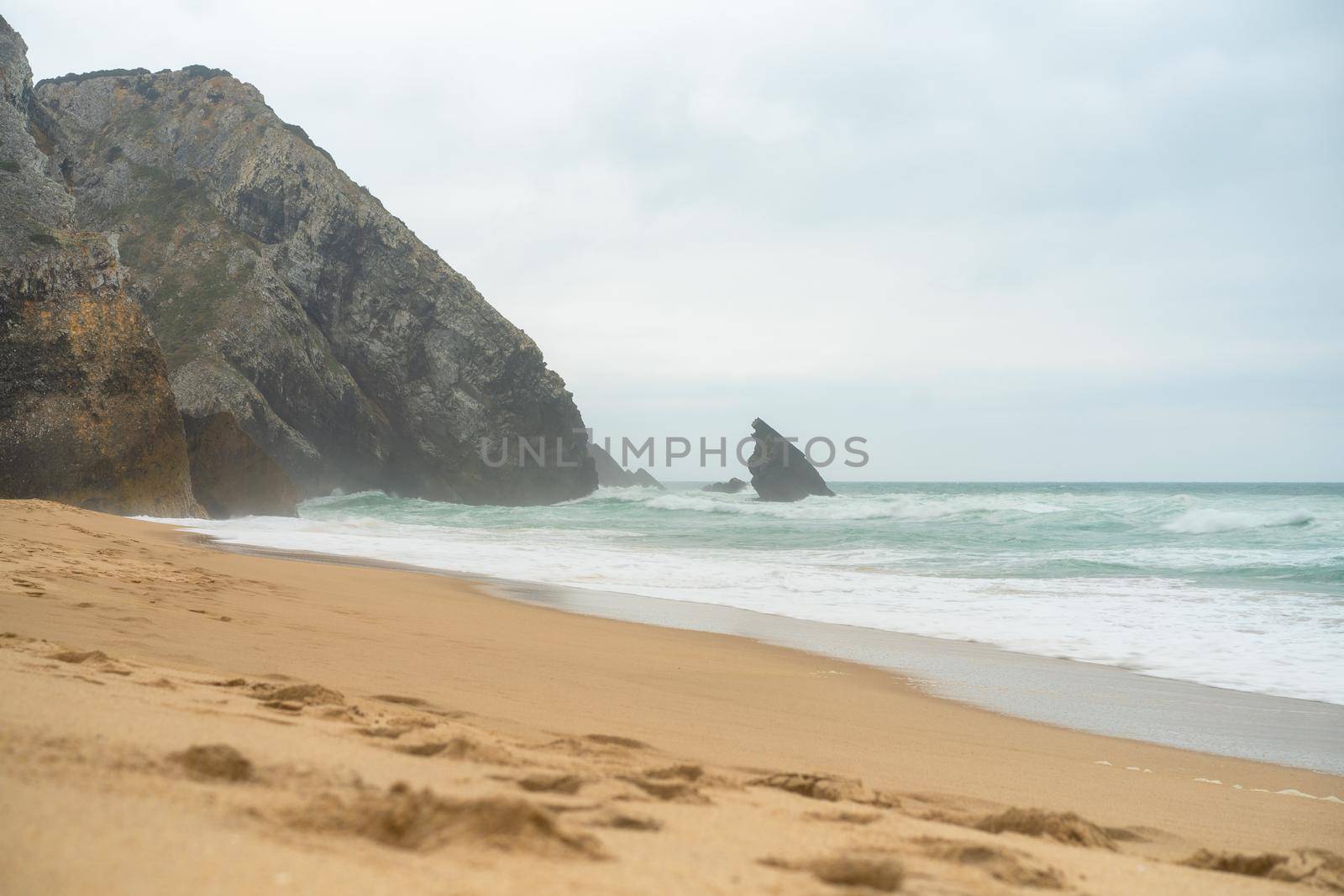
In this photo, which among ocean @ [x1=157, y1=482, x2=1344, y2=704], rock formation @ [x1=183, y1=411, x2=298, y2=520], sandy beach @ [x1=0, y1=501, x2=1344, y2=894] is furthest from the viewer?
rock formation @ [x1=183, y1=411, x2=298, y2=520]

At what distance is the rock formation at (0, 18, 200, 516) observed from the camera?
16656 mm

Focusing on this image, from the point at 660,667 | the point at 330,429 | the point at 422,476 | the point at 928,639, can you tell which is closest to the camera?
the point at 660,667

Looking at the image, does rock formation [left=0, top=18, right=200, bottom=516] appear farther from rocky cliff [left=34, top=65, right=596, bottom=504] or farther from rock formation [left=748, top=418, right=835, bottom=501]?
rock formation [left=748, top=418, right=835, bottom=501]

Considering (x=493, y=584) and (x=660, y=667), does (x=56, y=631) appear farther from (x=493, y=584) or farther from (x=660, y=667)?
(x=493, y=584)

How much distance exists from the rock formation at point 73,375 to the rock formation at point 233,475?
308 centimetres

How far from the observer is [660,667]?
4.86 m

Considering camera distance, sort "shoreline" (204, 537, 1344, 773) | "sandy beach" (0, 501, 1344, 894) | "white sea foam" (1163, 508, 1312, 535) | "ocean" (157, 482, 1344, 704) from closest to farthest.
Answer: "sandy beach" (0, 501, 1344, 894) < "shoreline" (204, 537, 1344, 773) < "ocean" (157, 482, 1344, 704) < "white sea foam" (1163, 508, 1312, 535)

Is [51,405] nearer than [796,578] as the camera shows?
No

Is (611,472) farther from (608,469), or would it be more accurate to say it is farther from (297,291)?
(297,291)

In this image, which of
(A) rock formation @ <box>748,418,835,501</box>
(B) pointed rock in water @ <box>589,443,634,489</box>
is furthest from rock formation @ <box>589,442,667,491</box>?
(A) rock formation @ <box>748,418,835,501</box>

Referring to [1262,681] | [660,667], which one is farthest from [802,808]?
[1262,681]

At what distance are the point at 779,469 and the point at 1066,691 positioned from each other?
138ft

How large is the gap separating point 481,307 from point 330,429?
946 centimetres

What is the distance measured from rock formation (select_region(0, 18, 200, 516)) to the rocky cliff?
10.3m
